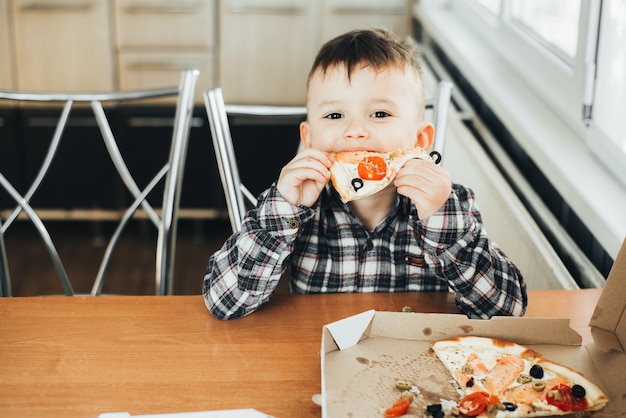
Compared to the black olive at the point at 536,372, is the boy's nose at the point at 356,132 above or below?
above

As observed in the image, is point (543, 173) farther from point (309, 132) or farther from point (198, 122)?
point (198, 122)

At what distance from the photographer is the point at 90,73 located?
343 centimetres

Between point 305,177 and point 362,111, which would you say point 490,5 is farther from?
point 305,177

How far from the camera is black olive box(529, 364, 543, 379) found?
2.94ft

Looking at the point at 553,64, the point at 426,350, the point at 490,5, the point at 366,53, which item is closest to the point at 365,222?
the point at 366,53

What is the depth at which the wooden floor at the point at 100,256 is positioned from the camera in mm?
3023

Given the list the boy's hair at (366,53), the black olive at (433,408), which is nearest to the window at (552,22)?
the boy's hair at (366,53)

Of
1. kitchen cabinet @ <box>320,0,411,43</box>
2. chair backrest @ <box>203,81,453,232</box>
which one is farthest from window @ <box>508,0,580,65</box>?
kitchen cabinet @ <box>320,0,411,43</box>

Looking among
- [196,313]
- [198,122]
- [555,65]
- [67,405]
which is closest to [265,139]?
[198,122]

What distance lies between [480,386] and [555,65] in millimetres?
1035

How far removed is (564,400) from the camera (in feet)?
2.78

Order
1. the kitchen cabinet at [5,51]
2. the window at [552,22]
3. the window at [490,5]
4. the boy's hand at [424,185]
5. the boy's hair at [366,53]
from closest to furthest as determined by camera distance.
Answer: the boy's hand at [424,185] < the boy's hair at [366,53] < the window at [552,22] < the window at [490,5] < the kitchen cabinet at [5,51]

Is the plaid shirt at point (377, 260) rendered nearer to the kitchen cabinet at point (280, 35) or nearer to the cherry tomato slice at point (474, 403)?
the cherry tomato slice at point (474, 403)

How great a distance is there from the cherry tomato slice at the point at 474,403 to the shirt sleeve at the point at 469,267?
0.94 ft
